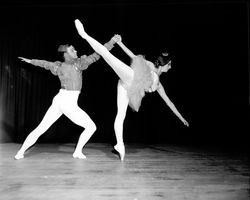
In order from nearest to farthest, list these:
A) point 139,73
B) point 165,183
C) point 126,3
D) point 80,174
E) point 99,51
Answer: point 165,183, point 80,174, point 99,51, point 139,73, point 126,3

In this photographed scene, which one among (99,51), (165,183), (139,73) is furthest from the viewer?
(139,73)

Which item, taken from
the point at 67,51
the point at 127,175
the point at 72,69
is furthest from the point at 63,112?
the point at 127,175

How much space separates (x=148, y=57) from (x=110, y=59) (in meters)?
1.75

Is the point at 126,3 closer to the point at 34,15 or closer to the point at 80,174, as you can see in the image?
the point at 34,15

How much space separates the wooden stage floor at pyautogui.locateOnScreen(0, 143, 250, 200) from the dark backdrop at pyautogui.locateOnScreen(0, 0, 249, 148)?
952mm

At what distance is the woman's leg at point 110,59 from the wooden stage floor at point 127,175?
0.92 meters

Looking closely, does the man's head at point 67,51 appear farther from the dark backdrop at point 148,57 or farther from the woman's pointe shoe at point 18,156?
the dark backdrop at point 148,57

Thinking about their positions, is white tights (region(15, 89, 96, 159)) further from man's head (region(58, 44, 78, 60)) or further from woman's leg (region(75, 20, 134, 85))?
woman's leg (region(75, 20, 134, 85))

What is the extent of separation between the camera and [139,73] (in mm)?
3352

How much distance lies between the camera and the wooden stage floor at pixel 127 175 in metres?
2.18

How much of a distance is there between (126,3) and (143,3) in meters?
0.27

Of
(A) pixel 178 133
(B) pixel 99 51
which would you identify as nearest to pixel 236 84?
(A) pixel 178 133

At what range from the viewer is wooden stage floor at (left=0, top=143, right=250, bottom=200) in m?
2.18

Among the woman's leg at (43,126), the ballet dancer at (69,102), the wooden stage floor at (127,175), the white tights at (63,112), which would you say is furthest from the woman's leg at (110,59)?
the wooden stage floor at (127,175)
